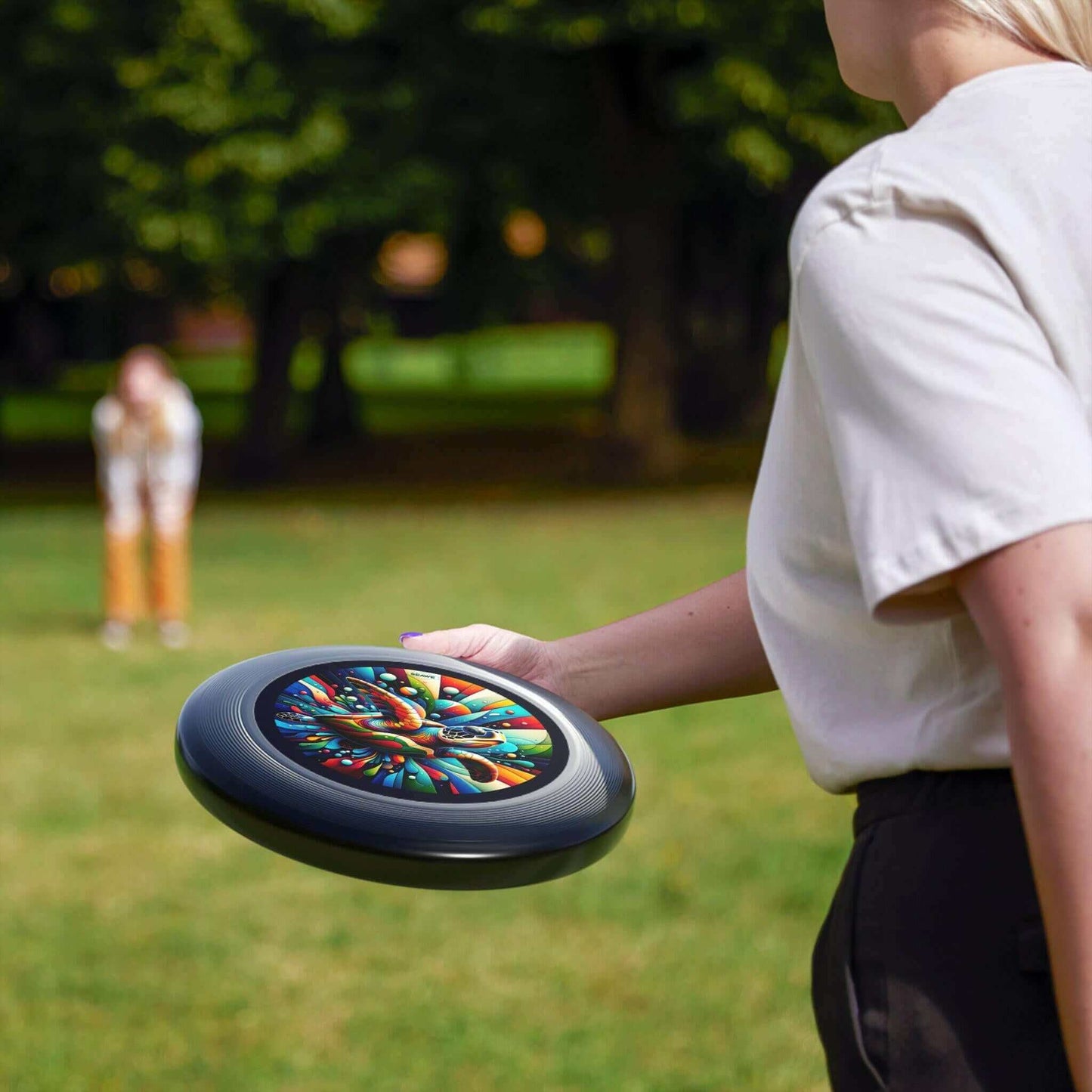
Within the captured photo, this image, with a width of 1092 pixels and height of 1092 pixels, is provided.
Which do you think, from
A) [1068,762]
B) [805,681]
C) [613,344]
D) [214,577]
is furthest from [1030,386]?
[613,344]

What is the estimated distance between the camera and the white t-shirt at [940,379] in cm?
113

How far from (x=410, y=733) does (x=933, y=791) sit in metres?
0.55

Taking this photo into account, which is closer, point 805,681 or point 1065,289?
point 1065,289

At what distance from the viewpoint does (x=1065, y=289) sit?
1180mm

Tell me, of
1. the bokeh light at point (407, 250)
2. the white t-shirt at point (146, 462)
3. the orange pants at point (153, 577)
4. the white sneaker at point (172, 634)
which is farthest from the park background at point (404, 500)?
the white t-shirt at point (146, 462)

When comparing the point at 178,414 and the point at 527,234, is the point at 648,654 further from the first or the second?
the point at 527,234

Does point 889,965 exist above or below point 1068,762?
below

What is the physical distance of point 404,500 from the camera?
22.1 m

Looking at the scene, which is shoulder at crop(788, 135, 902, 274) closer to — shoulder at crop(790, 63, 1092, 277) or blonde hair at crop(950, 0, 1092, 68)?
shoulder at crop(790, 63, 1092, 277)

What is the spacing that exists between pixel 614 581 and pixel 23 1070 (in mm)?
9586

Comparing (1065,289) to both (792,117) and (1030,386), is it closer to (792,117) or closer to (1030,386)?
(1030,386)

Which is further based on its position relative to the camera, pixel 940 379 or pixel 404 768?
pixel 404 768

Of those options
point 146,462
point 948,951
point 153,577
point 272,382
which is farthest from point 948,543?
point 272,382

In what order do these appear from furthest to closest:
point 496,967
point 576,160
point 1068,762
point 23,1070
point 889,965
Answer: point 576,160 < point 496,967 < point 23,1070 < point 889,965 < point 1068,762
